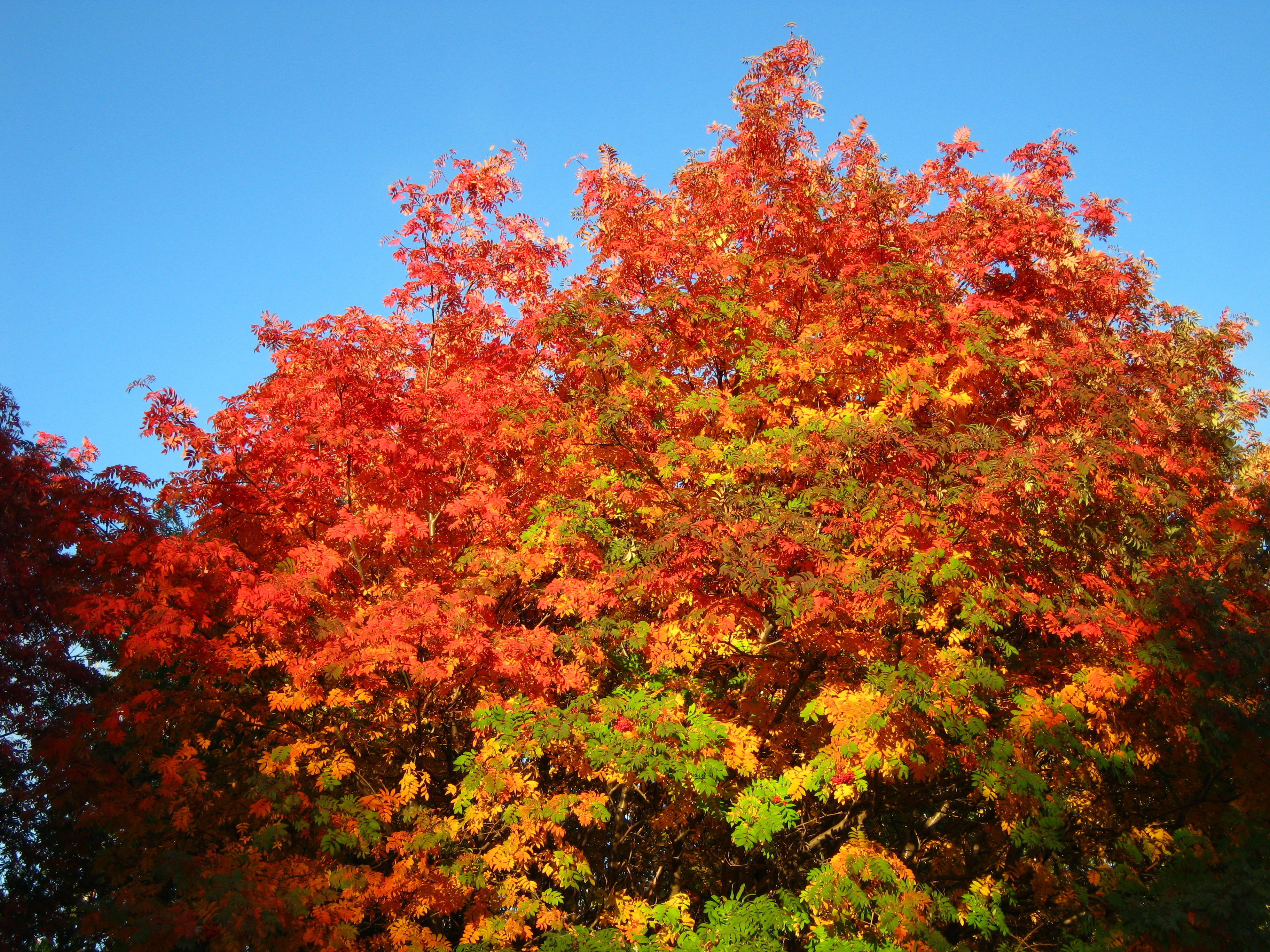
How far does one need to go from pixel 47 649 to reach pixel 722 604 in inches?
316

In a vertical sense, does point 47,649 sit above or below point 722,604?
above

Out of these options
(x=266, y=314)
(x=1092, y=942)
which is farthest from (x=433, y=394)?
(x=1092, y=942)

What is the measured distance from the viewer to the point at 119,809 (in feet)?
27.4

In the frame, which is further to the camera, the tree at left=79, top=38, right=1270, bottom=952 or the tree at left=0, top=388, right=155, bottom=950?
A: the tree at left=0, top=388, right=155, bottom=950

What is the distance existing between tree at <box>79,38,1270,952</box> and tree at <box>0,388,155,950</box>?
608mm

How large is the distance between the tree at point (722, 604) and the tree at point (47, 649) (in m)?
0.61

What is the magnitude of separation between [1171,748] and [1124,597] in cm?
271

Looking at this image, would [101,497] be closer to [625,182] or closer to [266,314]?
[266,314]

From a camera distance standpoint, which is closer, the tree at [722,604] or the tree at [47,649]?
the tree at [722,604]

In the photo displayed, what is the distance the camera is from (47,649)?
9.80 meters

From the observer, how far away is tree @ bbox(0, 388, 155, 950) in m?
8.91

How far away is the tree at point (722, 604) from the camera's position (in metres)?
7.82

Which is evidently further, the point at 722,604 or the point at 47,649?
the point at 47,649

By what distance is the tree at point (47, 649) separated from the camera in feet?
29.2
